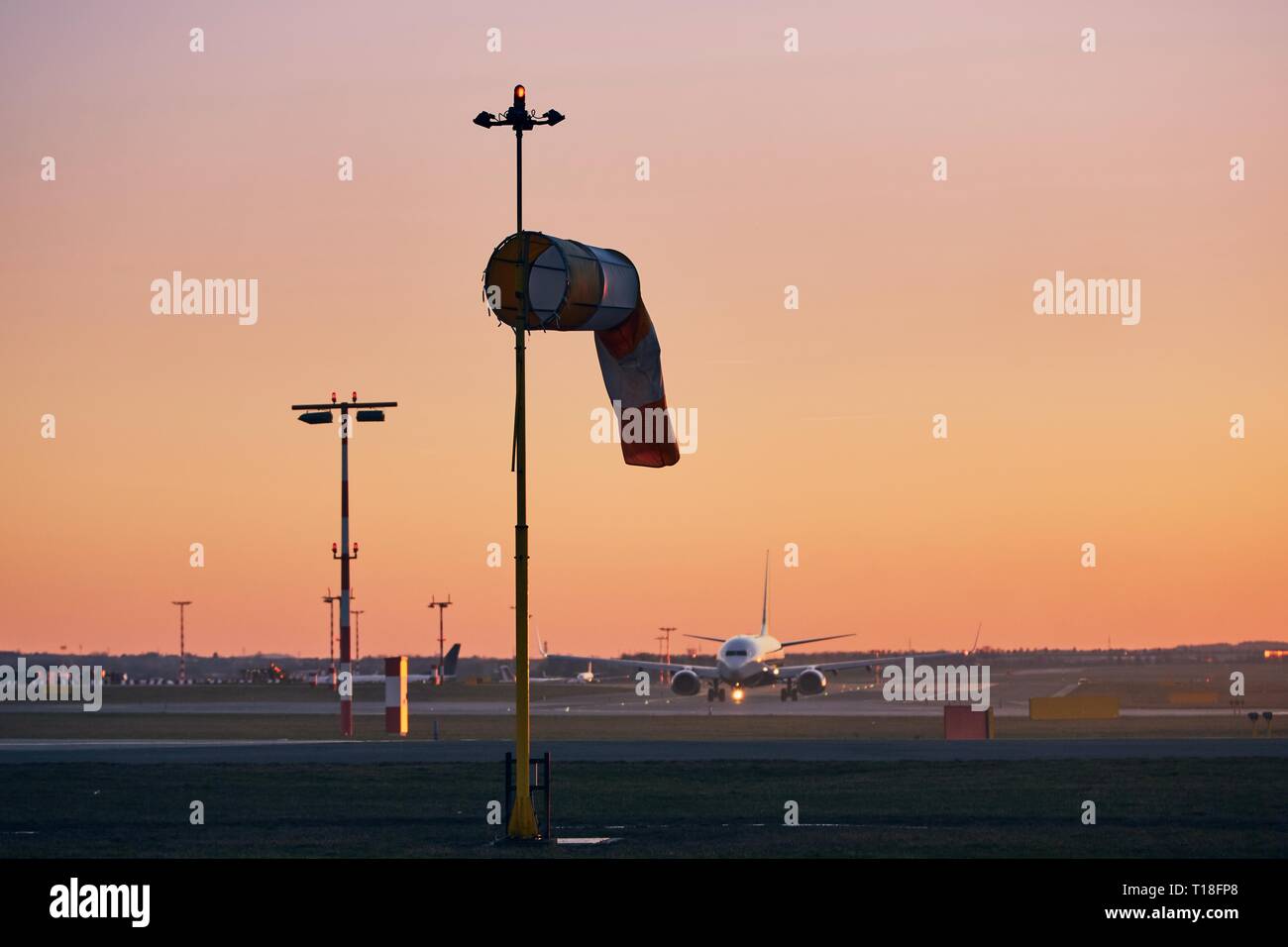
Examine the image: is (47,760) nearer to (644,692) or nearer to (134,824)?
(134,824)

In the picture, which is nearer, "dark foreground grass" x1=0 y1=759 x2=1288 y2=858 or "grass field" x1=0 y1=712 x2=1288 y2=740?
"dark foreground grass" x1=0 y1=759 x2=1288 y2=858

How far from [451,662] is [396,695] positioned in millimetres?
111887

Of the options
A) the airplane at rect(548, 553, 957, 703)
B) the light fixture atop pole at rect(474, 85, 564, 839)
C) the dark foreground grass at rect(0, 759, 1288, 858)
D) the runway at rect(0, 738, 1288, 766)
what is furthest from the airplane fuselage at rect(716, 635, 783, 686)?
the light fixture atop pole at rect(474, 85, 564, 839)

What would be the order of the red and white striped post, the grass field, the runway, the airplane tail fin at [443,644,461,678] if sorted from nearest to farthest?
the runway, the grass field, the red and white striped post, the airplane tail fin at [443,644,461,678]

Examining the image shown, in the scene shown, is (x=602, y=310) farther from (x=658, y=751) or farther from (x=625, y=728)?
(x=625, y=728)

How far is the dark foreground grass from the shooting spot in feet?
95.4

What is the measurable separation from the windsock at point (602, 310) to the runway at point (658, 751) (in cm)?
2263

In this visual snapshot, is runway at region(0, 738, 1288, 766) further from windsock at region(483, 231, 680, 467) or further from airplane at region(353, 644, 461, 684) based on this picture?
airplane at region(353, 644, 461, 684)

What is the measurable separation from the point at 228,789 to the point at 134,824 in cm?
769

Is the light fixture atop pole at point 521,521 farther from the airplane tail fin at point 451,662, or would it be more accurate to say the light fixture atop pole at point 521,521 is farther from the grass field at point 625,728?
the airplane tail fin at point 451,662

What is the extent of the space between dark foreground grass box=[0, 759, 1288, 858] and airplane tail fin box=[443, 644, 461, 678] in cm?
13470

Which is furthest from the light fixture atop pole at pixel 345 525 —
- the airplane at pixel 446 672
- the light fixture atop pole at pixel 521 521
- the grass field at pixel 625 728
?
the airplane at pixel 446 672

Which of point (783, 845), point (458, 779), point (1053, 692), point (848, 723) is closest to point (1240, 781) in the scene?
point (783, 845)

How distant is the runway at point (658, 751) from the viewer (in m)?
51.2
